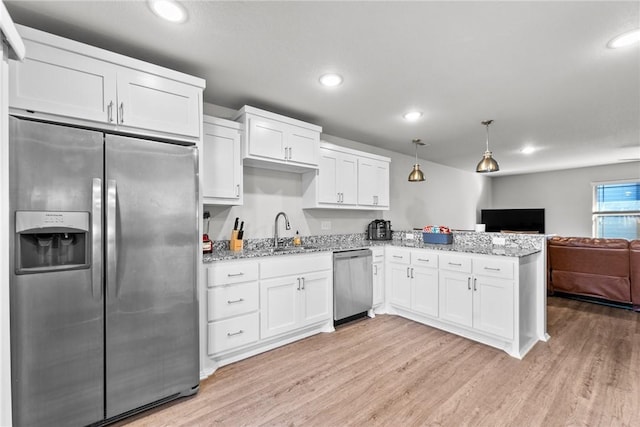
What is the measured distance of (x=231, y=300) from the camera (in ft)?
7.86

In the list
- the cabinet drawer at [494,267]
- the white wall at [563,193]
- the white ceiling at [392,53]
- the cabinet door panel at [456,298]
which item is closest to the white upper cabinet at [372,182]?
the white ceiling at [392,53]

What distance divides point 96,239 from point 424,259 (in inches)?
117

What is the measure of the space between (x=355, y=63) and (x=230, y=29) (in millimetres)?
929

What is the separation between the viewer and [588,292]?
3959 millimetres

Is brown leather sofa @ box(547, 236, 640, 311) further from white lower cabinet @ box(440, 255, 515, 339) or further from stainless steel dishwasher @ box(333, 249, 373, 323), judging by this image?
stainless steel dishwasher @ box(333, 249, 373, 323)

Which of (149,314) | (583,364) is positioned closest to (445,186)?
(583,364)

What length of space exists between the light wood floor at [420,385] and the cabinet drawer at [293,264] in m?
0.71

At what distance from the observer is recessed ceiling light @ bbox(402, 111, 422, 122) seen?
3290 millimetres

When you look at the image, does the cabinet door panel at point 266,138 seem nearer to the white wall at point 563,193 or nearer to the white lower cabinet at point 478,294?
the white lower cabinet at point 478,294

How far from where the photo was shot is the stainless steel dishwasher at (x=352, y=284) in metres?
3.16

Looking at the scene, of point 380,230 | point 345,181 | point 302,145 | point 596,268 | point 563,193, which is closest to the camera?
point 302,145

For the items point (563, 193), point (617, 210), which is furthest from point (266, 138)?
point (617, 210)

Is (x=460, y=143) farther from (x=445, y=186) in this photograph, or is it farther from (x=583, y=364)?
(x=583, y=364)

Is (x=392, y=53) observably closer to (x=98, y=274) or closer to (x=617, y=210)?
(x=98, y=274)
